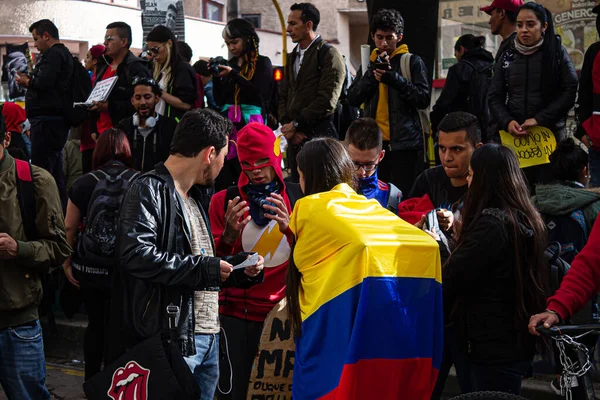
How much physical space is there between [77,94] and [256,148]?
5352mm

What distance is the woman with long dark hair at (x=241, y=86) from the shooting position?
900 centimetres

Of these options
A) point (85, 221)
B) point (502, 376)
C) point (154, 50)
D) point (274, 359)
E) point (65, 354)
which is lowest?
point (65, 354)

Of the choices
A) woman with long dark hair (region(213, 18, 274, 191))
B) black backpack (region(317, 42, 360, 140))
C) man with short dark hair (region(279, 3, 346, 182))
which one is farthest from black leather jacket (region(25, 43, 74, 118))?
black backpack (region(317, 42, 360, 140))

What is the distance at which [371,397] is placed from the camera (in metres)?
4.22

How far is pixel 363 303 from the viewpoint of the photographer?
13.7ft

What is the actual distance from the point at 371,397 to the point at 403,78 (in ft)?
14.0

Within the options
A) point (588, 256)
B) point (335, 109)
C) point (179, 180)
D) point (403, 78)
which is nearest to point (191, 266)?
point (179, 180)

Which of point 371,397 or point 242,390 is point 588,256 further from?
point 242,390

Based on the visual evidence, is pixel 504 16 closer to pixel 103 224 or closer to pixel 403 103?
pixel 403 103

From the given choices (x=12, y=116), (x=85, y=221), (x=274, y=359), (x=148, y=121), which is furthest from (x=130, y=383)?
(x=12, y=116)

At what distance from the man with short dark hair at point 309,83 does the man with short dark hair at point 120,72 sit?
1612mm

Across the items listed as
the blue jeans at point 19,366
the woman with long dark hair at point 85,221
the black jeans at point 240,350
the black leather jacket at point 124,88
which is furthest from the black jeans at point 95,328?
the black leather jacket at point 124,88

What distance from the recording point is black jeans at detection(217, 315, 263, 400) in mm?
5312

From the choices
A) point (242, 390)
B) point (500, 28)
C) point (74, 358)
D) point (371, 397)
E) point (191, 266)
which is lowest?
point (74, 358)
